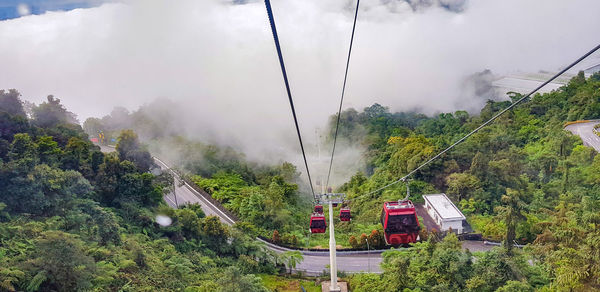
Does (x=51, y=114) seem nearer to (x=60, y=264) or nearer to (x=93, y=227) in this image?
(x=93, y=227)

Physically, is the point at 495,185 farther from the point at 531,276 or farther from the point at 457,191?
the point at 531,276

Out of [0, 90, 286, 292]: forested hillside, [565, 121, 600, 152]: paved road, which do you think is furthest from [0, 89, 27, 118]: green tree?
[565, 121, 600, 152]: paved road

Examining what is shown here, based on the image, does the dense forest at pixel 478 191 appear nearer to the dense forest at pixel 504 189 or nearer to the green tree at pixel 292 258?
the dense forest at pixel 504 189

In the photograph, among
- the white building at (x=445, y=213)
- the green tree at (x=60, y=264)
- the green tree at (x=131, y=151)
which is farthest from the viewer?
the green tree at (x=131, y=151)

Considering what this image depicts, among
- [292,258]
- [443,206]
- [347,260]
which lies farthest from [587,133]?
[292,258]

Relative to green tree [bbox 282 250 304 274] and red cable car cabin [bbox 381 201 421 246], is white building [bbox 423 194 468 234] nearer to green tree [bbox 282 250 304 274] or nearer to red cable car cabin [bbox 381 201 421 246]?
green tree [bbox 282 250 304 274]

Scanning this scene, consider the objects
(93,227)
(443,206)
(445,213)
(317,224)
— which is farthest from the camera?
(443,206)

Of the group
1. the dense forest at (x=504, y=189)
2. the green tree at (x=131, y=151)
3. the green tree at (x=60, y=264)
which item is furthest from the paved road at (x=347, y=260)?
the green tree at (x=60, y=264)
